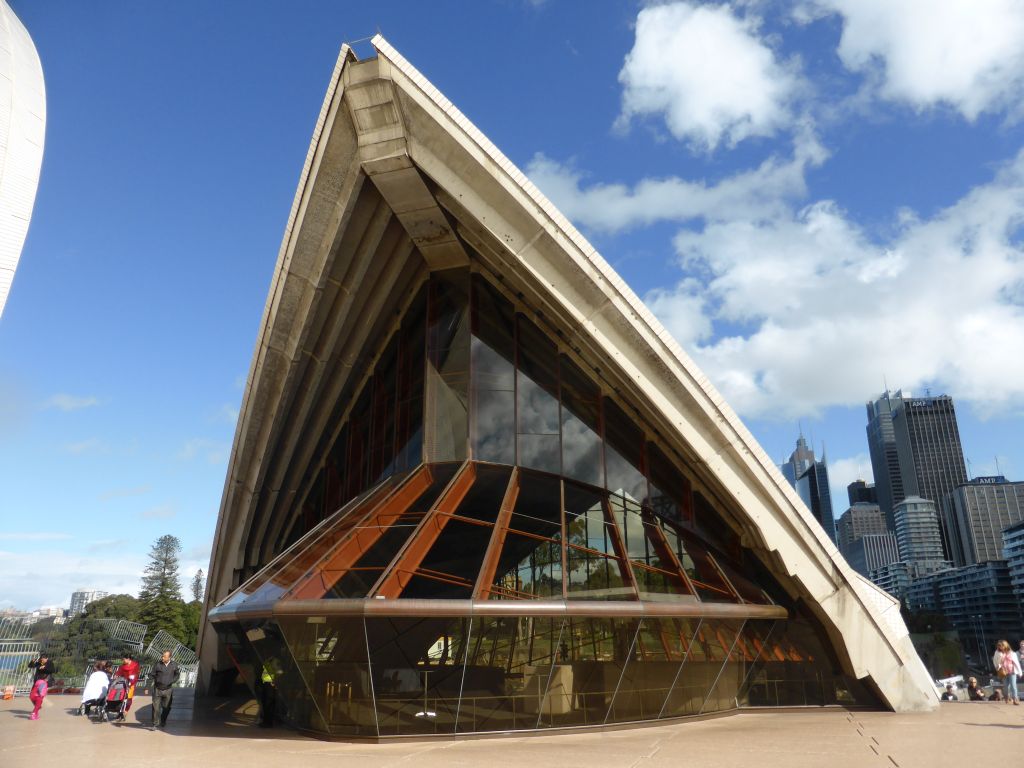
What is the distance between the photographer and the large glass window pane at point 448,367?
57.6 feet

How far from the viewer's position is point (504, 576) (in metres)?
13.4

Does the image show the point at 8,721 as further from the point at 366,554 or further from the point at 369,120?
the point at 369,120

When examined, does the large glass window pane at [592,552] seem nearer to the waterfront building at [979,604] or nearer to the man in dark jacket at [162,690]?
the man in dark jacket at [162,690]

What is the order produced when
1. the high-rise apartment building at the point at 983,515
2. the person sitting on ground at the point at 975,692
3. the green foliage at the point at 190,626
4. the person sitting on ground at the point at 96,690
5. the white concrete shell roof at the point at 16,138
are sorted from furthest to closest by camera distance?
the high-rise apartment building at the point at 983,515, the green foliage at the point at 190,626, the person sitting on ground at the point at 975,692, the person sitting on ground at the point at 96,690, the white concrete shell roof at the point at 16,138

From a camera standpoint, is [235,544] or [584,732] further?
[235,544]

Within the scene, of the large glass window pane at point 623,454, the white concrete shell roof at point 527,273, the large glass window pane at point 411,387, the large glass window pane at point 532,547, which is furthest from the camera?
the large glass window pane at point 411,387

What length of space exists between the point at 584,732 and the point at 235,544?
53.9 feet

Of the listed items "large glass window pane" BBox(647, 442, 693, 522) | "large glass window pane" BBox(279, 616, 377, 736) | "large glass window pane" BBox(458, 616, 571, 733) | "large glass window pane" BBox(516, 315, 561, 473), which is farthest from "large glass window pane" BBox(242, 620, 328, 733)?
"large glass window pane" BBox(647, 442, 693, 522)

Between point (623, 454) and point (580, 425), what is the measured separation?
1255mm

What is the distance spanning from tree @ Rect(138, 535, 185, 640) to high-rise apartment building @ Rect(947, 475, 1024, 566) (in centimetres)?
17272

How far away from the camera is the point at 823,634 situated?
17234 mm

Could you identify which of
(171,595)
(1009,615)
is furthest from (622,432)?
Result: (1009,615)

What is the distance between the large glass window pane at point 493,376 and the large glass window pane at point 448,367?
0.85ft

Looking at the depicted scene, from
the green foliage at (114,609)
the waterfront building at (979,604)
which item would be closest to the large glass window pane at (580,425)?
the green foliage at (114,609)
